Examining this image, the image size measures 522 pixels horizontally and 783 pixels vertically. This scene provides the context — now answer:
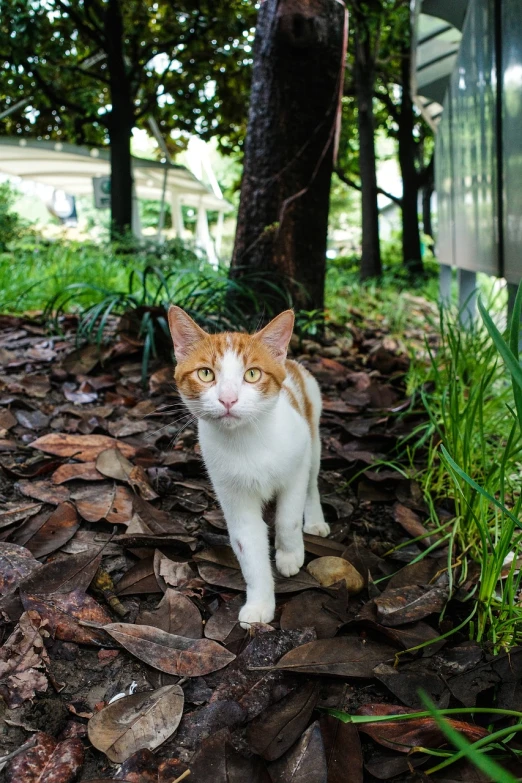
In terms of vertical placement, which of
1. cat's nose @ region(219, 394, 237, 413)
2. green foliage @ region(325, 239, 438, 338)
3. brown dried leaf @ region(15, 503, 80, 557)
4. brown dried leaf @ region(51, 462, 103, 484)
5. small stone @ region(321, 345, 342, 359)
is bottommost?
brown dried leaf @ region(15, 503, 80, 557)

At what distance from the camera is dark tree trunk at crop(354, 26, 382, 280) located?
448 inches

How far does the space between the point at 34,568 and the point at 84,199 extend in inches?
951

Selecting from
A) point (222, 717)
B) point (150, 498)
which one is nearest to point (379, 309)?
point (150, 498)

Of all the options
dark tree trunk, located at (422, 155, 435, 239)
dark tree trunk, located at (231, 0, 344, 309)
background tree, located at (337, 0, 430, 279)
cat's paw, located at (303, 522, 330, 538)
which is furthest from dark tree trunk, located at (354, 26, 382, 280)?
cat's paw, located at (303, 522, 330, 538)

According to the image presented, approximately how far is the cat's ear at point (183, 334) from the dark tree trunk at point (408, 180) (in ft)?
42.5

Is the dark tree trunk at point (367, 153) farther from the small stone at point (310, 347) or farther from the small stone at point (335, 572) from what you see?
the small stone at point (335, 572)

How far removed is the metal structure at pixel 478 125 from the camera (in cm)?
320

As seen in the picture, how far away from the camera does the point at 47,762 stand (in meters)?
1.40

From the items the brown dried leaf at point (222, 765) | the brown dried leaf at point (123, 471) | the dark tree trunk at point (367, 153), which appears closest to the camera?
the brown dried leaf at point (222, 765)

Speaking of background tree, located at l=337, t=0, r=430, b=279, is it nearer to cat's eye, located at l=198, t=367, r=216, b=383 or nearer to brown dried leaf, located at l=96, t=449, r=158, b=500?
brown dried leaf, located at l=96, t=449, r=158, b=500

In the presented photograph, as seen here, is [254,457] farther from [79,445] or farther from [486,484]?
[79,445]

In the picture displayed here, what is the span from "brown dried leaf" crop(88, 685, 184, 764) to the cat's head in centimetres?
76

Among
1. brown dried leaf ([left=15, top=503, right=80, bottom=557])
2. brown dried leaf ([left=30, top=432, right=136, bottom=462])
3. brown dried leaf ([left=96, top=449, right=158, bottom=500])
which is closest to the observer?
brown dried leaf ([left=15, top=503, right=80, bottom=557])

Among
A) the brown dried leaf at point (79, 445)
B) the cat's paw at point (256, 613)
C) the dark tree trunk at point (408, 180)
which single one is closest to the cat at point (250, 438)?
the cat's paw at point (256, 613)
